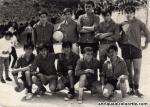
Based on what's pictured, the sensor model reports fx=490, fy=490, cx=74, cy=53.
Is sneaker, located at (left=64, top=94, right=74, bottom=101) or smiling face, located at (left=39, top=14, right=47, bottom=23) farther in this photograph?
smiling face, located at (left=39, top=14, right=47, bottom=23)

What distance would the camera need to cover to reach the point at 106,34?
698cm

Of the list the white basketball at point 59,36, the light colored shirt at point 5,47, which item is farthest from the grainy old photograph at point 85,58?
the light colored shirt at point 5,47

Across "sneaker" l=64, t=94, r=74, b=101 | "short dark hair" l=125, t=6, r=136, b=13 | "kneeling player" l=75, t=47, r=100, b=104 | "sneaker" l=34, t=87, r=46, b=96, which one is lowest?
"sneaker" l=64, t=94, r=74, b=101

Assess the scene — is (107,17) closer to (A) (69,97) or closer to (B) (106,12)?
(B) (106,12)

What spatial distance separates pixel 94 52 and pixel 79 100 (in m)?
0.72

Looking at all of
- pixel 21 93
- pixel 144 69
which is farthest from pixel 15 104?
pixel 144 69

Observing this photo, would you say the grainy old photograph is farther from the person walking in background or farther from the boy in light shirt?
A: the boy in light shirt

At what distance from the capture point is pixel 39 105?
281 inches

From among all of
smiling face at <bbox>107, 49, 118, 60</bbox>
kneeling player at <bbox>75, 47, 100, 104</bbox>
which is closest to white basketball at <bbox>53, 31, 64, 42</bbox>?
kneeling player at <bbox>75, 47, 100, 104</bbox>

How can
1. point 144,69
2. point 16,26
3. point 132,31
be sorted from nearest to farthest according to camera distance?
point 132,31, point 144,69, point 16,26

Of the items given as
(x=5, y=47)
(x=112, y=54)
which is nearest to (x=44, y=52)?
(x=112, y=54)

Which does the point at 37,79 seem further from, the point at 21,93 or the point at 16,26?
the point at 16,26

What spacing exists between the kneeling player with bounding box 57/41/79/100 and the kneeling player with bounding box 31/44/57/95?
0.10m

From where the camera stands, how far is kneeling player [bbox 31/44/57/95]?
7117 mm
